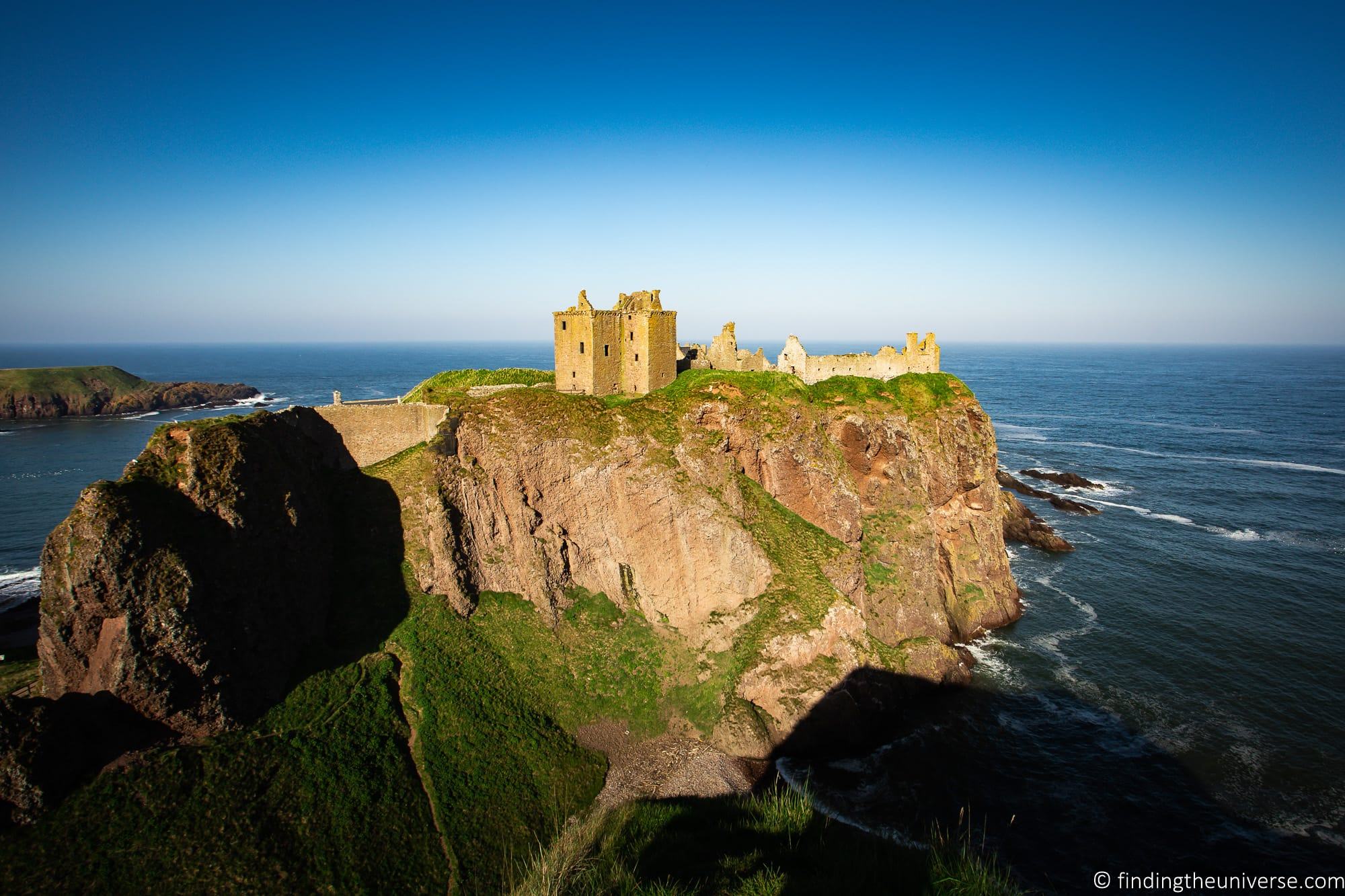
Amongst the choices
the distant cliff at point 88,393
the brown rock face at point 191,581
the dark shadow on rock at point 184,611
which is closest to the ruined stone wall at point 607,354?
the dark shadow on rock at point 184,611

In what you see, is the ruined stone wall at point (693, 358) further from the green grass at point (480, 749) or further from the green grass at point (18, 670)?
the green grass at point (18, 670)

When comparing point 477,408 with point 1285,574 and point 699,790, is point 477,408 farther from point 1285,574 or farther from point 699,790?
point 1285,574

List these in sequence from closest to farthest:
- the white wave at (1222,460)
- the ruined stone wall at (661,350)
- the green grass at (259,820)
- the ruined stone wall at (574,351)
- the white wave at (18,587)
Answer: the green grass at (259,820), the ruined stone wall at (574,351), the ruined stone wall at (661,350), the white wave at (18,587), the white wave at (1222,460)

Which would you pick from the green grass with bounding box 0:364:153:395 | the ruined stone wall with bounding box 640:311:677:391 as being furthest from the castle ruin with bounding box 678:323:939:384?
the green grass with bounding box 0:364:153:395

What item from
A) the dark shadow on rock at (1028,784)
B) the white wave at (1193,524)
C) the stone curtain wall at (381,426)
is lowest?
the dark shadow on rock at (1028,784)

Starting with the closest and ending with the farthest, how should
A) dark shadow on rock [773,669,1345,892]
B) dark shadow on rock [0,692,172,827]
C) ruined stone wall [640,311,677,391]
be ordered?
1. dark shadow on rock [0,692,172,827]
2. dark shadow on rock [773,669,1345,892]
3. ruined stone wall [640,311,677,391]

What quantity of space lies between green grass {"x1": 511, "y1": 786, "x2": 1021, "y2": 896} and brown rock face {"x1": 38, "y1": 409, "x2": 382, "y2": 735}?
13.6m

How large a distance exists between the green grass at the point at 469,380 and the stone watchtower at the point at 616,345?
386 cm

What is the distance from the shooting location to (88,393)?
10444cm

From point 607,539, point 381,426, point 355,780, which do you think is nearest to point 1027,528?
point 607,539

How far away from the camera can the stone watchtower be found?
1436 inches

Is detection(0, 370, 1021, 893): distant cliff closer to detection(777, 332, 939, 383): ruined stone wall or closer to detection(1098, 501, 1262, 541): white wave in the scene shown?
detection(777, 332, 939, 383): ruined stone wall

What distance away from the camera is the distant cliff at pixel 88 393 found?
98562mm

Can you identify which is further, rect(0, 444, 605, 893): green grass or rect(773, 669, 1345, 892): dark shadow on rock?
rect(773, 669, 1345, 892): dark shadow on rock
